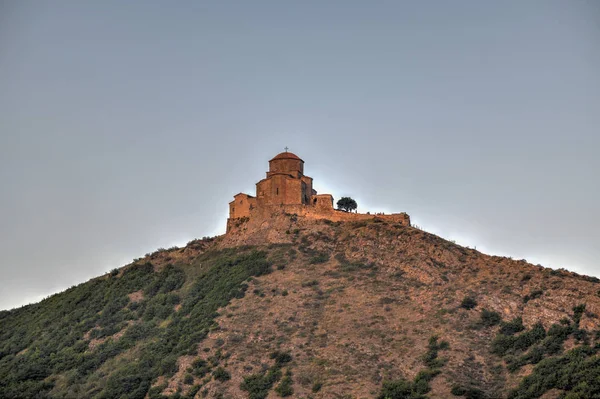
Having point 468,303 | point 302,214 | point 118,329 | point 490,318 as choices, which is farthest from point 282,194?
point 490,318

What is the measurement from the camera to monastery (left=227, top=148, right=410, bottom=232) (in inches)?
2660

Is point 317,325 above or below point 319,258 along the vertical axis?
below

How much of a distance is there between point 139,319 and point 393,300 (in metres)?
23.2

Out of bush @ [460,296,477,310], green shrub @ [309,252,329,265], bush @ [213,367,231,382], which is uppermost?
green shrub @ [309,252,329,265]

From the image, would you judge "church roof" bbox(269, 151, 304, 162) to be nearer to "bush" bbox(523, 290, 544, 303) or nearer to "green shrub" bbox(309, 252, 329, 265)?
"green shrub" bbox(309, 252, 329, 265)

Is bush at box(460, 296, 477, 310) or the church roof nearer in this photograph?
bush at box(460, 296, 477, 310)

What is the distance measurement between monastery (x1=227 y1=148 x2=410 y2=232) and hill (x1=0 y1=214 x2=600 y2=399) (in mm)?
1410

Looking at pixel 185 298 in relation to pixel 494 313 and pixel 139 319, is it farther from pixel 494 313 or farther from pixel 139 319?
pixel 494 313

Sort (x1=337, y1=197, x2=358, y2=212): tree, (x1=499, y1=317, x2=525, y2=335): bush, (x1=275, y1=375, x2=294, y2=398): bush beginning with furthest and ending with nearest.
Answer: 1. (x1=337, y1=197, x2=358, y2=212): tree
2. (x1=499, y1=317, x2=525, y2=335): bush
3. (x1=275, y1=375, x2=294, y2=398): bush

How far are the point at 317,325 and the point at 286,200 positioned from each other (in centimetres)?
2104

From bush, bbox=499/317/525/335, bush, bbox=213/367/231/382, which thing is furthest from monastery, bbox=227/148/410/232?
bush, bbox=213/367/231/382

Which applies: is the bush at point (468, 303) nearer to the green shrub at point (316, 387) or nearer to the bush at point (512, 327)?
the bush at point (512, 327)

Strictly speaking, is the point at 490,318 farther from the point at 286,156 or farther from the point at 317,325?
the point at 286,156

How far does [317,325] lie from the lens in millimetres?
50875
